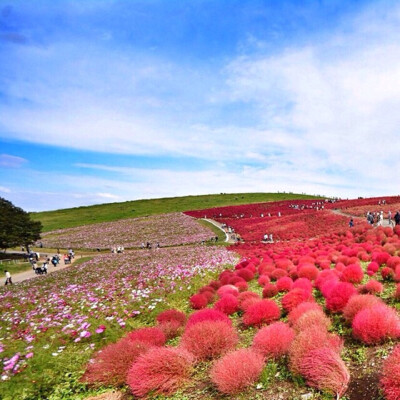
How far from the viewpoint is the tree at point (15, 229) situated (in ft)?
153

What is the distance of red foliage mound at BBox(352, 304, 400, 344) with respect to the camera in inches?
205

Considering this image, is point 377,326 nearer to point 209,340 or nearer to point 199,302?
point 209,340

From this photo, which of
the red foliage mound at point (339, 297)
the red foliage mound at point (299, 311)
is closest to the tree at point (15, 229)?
the red foliage mound at point (299, 311)

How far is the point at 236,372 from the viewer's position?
475cm

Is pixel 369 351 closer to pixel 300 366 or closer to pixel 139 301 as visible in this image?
pixel 300 366

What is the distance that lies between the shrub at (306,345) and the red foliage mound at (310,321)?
607 mm

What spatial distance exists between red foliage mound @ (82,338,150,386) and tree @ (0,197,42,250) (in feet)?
161

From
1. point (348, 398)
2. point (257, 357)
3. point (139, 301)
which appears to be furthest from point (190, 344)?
point (139, 301)

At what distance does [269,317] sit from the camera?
24.5ft

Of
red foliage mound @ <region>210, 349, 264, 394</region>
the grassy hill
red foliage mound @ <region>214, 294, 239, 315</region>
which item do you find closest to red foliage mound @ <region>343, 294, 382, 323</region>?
red foliage mound @ <region>210, 349, 264, 394</region>

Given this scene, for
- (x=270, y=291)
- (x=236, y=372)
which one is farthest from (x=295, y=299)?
(x=236, y=372)

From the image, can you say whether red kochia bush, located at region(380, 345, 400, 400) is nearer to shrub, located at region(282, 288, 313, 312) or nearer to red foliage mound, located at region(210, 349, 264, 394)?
red foliage mound, located at region(210, 349, 264, 394)

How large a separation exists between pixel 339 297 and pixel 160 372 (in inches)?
177

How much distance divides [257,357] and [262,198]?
314 ft
